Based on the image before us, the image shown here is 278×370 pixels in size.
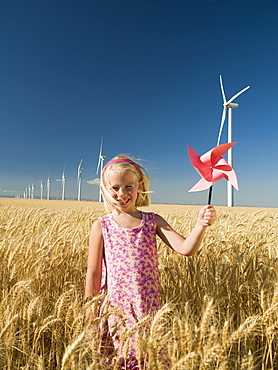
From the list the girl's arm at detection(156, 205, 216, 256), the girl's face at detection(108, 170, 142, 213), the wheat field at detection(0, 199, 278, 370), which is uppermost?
the girl's face at detection(108, 170, 142, 213)

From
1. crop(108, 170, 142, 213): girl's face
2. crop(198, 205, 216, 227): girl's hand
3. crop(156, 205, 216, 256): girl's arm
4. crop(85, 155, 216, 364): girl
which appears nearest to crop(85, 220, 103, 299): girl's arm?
crop(85, 155, 216, 364): girl

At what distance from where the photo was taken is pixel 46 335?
209cm

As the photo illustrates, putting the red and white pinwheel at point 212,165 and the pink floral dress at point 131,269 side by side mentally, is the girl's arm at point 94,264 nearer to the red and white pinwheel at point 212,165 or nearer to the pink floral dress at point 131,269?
the pink floral dress at point 131,269

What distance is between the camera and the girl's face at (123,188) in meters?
2.31

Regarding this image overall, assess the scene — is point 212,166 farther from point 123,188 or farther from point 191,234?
point 123,188

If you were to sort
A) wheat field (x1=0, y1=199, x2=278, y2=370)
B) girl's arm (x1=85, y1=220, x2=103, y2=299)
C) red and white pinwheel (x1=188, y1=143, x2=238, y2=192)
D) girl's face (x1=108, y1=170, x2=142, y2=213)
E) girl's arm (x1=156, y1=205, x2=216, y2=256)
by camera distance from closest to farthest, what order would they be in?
wheat field (x1=0, y1=199, x2=278, y2=370)
red and white pinwheel (x1=188, y1=143, x2=238, y2=192)
girl's arm (x1=156, y1=205, x2=216, y2=256)
girl's arm (x1=85, y1=220, x2=103, y2=299)
girl's face (x1=108, y1=170, x2=142, y2=213)

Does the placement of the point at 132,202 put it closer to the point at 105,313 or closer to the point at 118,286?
the point at 118,286

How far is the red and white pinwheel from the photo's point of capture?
191 cm

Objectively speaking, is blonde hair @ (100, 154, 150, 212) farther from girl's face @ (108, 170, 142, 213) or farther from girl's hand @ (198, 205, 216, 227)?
girl's hand @ (198, 205, 216, 227)

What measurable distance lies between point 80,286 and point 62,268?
0.84 feet

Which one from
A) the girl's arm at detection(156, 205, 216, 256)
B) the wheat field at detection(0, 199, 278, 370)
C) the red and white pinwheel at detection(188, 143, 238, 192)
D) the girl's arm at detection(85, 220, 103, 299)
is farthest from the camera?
the girl's arm at detection(85, 220, 103, 299)

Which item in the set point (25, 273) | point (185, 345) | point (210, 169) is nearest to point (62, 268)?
point (25, 273)

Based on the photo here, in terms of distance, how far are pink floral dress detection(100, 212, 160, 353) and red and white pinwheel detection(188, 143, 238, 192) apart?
554mm

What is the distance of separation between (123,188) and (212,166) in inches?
27.4
